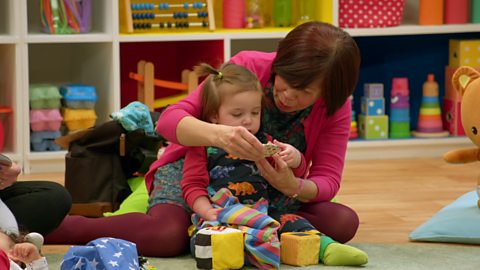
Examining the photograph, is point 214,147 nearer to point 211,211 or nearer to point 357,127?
point 211,211

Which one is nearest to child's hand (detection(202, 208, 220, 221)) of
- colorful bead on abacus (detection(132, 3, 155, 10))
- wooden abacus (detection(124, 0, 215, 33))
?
wooden abacus (detection(124, 0, 215, 33))

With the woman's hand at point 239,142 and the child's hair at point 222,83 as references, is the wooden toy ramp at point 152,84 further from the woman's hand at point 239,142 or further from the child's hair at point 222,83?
the woman's hand at point 239,142

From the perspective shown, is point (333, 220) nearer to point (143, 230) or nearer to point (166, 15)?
point (143, 230)

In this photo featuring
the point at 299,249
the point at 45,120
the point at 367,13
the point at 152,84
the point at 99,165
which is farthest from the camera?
the point at 367,13

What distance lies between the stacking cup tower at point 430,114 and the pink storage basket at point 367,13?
0.32 meters

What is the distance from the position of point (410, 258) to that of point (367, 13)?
A: 61.6 inches

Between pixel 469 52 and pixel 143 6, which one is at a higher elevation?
pixel 143 6

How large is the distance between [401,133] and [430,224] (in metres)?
1.32

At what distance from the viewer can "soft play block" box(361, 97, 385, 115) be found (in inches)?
146

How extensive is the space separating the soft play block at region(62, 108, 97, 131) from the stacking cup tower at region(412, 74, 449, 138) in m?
1.24

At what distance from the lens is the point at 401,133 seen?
3748 mm

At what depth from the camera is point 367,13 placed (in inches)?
142

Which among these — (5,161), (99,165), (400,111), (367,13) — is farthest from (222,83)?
(400,111)

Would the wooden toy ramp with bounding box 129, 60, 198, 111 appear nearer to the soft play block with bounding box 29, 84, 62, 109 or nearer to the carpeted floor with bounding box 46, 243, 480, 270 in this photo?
the soft play block with bounding box 29, 84, 62, 109
